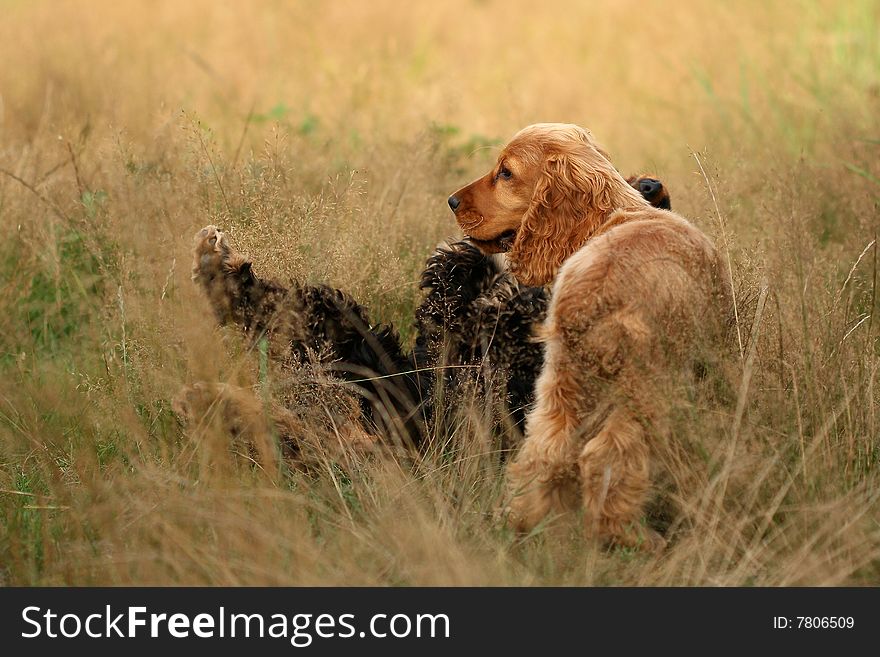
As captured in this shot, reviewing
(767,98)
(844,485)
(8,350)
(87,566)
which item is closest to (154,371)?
(87,566)

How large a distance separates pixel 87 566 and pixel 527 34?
8.39 m

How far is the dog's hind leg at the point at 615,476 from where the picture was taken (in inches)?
103

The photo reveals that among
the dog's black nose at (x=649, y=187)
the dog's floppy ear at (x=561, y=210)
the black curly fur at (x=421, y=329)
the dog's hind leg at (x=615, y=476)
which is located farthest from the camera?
the dog's black nose at (x=649, y=187)

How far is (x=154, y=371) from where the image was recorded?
339cm

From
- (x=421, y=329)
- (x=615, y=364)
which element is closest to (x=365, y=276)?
(x=421, y=329)

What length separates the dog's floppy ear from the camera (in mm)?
3172

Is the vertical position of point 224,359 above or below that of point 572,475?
above

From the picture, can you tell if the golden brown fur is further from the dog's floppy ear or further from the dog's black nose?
the dog's black nose

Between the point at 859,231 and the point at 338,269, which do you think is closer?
the point at 338,269

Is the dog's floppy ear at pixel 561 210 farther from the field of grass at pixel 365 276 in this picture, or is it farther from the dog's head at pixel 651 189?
the field of grass at pixel 365 276

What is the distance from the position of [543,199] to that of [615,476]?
961 mm

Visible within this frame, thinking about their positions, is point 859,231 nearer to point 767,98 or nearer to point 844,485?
point 844,485

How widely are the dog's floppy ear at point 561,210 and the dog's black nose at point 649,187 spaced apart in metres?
0.41

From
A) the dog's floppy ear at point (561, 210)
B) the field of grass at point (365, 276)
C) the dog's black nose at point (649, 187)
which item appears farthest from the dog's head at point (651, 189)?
the dog's floppy ear at point (561, 210)
